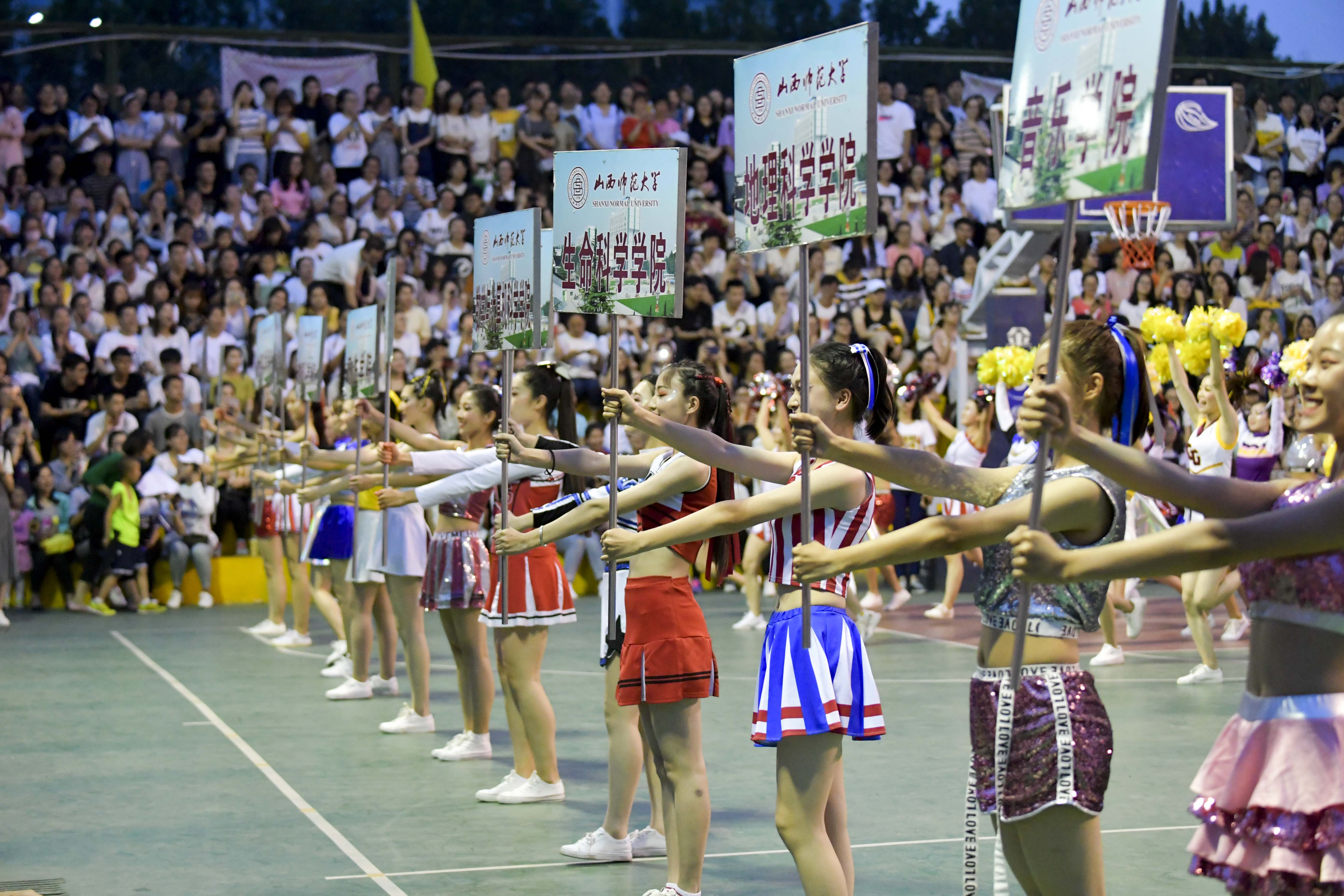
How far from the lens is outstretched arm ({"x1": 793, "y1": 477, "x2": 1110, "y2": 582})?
3342 millimetres

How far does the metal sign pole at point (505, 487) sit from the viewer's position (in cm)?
631

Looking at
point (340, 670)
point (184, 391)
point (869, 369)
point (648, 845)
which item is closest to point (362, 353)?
point (340, 670)

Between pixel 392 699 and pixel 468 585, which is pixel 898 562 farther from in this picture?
pixel 392 699

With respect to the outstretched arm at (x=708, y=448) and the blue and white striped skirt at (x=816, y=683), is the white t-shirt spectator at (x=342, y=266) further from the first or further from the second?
the blue and white striped skirt at (x=816, y=683)

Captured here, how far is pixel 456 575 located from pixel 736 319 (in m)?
10.9

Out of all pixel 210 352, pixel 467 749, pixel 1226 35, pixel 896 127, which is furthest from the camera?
pixel 1226 35

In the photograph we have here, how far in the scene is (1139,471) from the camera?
3059 mm

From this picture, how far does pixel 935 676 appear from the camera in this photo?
1017 centimetres

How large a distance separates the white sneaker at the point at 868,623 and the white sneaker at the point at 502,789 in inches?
194

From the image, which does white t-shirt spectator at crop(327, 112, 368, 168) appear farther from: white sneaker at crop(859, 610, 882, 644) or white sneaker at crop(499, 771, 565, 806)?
white sneaker at crop(499, 771, 565, 806)

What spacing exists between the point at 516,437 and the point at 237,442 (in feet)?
25.9

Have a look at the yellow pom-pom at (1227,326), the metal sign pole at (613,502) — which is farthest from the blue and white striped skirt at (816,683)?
the yellow pom-pom at (1227,326)

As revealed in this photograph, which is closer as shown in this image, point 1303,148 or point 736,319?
point 736,319

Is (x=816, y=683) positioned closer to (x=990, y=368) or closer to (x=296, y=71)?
(x=990, y=368)
